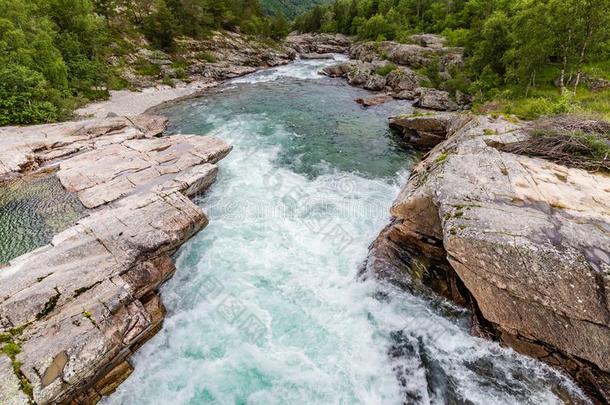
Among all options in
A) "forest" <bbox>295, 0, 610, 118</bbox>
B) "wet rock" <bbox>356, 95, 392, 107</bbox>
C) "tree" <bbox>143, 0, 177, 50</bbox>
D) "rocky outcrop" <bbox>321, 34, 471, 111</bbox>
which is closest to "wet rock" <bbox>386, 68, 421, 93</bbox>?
"rocky outcrop" <bbox>321, 34, 471, 111</bbox>

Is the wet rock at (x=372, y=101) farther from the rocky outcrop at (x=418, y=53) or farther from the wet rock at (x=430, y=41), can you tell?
the wet rock at (x=430, y=41)

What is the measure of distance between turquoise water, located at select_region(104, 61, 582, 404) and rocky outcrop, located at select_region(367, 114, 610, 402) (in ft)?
2.81

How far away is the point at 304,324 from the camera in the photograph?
10.4m

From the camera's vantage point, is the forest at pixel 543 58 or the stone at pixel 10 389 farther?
the forest at pixel 543 58

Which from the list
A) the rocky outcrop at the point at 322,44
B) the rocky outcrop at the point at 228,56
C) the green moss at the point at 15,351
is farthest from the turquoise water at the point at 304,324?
the rocky outcrop at the point at 322,44

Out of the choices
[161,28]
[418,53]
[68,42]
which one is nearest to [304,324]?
[68,42]

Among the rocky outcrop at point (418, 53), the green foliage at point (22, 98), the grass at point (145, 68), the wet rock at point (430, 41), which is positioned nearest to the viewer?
the green foliage at point (22, 98)

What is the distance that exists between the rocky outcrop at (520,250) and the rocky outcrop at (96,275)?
28.5ft

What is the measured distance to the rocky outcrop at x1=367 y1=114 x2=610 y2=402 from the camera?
773 cm

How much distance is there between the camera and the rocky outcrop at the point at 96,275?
7.37m

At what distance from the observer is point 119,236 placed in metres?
10.8

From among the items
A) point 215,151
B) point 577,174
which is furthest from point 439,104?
point 215,151

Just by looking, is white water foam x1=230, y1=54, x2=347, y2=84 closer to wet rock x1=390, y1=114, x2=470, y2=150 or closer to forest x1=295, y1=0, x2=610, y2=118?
forest x1=295, y1=0, x2=610, y2=118

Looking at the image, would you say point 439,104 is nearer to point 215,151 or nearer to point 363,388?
point 215,151
